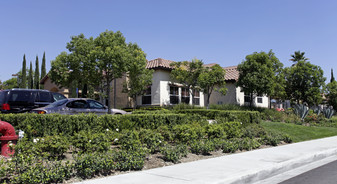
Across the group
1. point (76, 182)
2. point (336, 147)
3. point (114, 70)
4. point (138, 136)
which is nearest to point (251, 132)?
point (336, 147)

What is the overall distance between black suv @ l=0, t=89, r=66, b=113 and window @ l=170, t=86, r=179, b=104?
15068 mm

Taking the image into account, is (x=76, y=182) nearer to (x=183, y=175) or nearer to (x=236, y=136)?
(x=183, y=175)

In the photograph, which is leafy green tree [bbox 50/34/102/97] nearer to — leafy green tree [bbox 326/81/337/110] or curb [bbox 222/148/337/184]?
curb [bbox 222/148/337/184]

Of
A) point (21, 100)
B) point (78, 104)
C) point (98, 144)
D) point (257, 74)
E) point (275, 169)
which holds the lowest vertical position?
point (275, 169)

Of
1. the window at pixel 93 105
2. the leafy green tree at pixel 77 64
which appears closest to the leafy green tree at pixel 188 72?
the leafy green tree at pixel 77 64

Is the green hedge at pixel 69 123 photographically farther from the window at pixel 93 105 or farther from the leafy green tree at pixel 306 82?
the leafy green tree at pixel 306 82

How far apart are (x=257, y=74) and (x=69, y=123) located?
73.7 feet

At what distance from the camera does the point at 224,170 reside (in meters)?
6.59

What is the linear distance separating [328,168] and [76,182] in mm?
6652

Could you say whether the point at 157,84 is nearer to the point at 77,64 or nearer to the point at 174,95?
the point at 174,95

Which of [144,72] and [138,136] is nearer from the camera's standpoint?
[138,136]

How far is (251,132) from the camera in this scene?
1262 cm

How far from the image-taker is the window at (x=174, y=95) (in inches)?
1118

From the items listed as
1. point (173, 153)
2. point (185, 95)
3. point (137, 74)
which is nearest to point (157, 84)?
point (185, 95)
